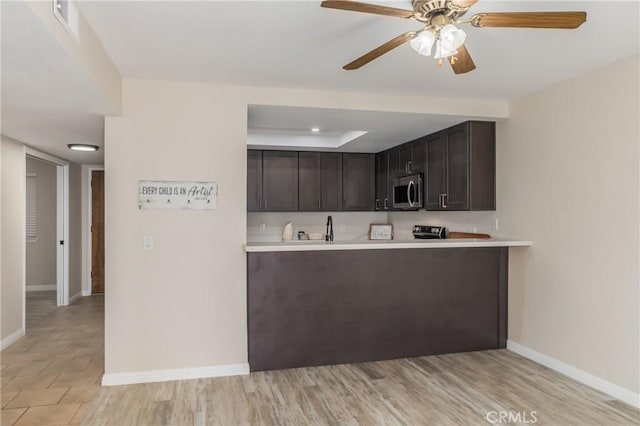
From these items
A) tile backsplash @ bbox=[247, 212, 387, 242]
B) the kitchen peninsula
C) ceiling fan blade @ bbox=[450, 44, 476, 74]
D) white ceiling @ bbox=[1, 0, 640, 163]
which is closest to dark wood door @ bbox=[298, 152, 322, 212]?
tile backsplash @ bbox=[247, 212, 387, 242]

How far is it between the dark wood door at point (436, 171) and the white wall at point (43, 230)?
6.14 metres

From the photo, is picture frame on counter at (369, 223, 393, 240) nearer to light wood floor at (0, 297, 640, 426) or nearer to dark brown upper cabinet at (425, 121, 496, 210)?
dark brown upper cabinet at (425, 121, 496, 210)

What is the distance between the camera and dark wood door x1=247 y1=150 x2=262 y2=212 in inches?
233

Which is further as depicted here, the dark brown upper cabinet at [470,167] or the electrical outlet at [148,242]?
the dark brown upper cabinet at [470,167]

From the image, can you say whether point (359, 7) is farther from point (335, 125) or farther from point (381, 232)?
point (381, 232)

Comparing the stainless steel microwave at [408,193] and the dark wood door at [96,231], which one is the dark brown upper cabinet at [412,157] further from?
the dark wood door at [96,231]

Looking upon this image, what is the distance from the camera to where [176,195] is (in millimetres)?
3404

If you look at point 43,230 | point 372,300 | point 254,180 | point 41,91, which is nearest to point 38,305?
point 43,230

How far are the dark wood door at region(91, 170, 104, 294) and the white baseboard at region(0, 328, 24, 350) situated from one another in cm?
242

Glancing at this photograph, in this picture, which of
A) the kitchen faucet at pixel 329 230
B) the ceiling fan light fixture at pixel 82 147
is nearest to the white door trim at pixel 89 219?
the ceiling fan light fixture at pixel 82 147

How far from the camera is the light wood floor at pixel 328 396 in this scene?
8.98 feet

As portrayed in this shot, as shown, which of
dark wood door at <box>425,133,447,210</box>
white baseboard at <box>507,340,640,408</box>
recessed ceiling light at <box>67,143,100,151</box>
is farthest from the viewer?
recessed ceiling light at <box>67,143,100,151</box>

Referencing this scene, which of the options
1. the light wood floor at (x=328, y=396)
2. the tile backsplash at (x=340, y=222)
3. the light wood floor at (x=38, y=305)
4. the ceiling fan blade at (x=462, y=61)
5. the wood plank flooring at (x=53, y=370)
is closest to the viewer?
the ceiling fan blade at (x=462, y=61)

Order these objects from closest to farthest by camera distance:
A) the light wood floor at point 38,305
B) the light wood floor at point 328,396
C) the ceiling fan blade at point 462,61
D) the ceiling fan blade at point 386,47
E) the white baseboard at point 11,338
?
the ceiling fan blade at point 386,47
the ceiling fan blade at point 462,61
the light wood floor at point 328,396
the white baseboard at point 11,338
the light wood floor at point 38,305
